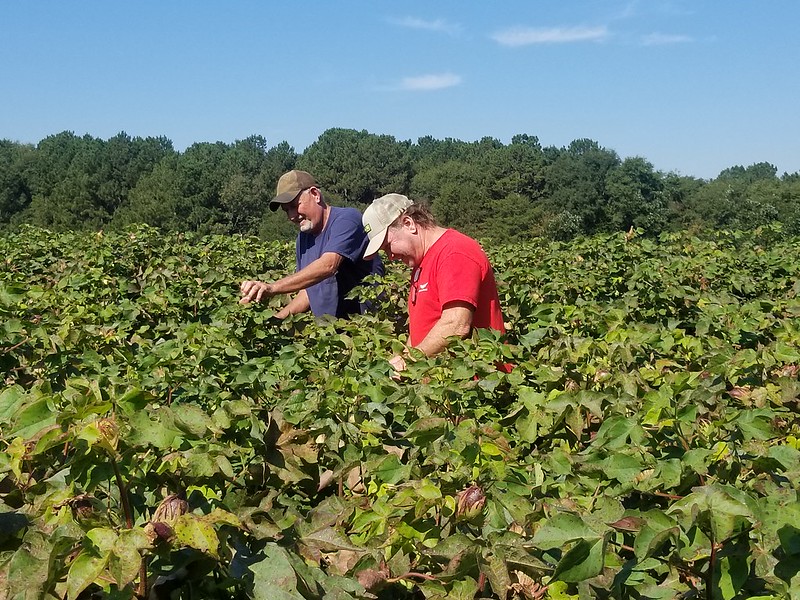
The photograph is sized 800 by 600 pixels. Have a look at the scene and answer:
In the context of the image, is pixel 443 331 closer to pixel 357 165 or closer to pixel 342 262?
pixel 342 262

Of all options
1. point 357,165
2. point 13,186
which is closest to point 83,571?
point 13,186

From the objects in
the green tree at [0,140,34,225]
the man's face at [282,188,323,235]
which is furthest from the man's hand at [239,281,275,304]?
the green tree at [0,140,34,225]

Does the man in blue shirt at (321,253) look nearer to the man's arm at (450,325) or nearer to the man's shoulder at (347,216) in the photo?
the man's shoulder at (347,216)

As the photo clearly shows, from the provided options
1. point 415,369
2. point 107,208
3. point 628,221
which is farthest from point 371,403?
point 107,208

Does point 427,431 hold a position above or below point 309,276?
below

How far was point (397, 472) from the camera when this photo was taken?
1.74 meters

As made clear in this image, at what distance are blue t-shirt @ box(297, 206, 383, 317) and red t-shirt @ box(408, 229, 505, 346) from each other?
1.34 metres

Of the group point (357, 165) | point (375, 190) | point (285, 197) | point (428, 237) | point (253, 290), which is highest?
point (357, 165)

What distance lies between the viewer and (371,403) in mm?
2303

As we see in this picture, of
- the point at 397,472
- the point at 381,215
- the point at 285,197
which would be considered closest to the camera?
the point at 397,472

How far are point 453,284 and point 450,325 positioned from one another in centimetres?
17

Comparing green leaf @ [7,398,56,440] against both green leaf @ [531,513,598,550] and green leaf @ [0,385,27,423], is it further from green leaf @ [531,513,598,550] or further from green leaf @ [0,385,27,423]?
green leaf @ [531,513,598,550]

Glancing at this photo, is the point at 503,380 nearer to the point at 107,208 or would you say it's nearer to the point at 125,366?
the point at 125,366

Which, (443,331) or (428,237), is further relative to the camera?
(428,237)
